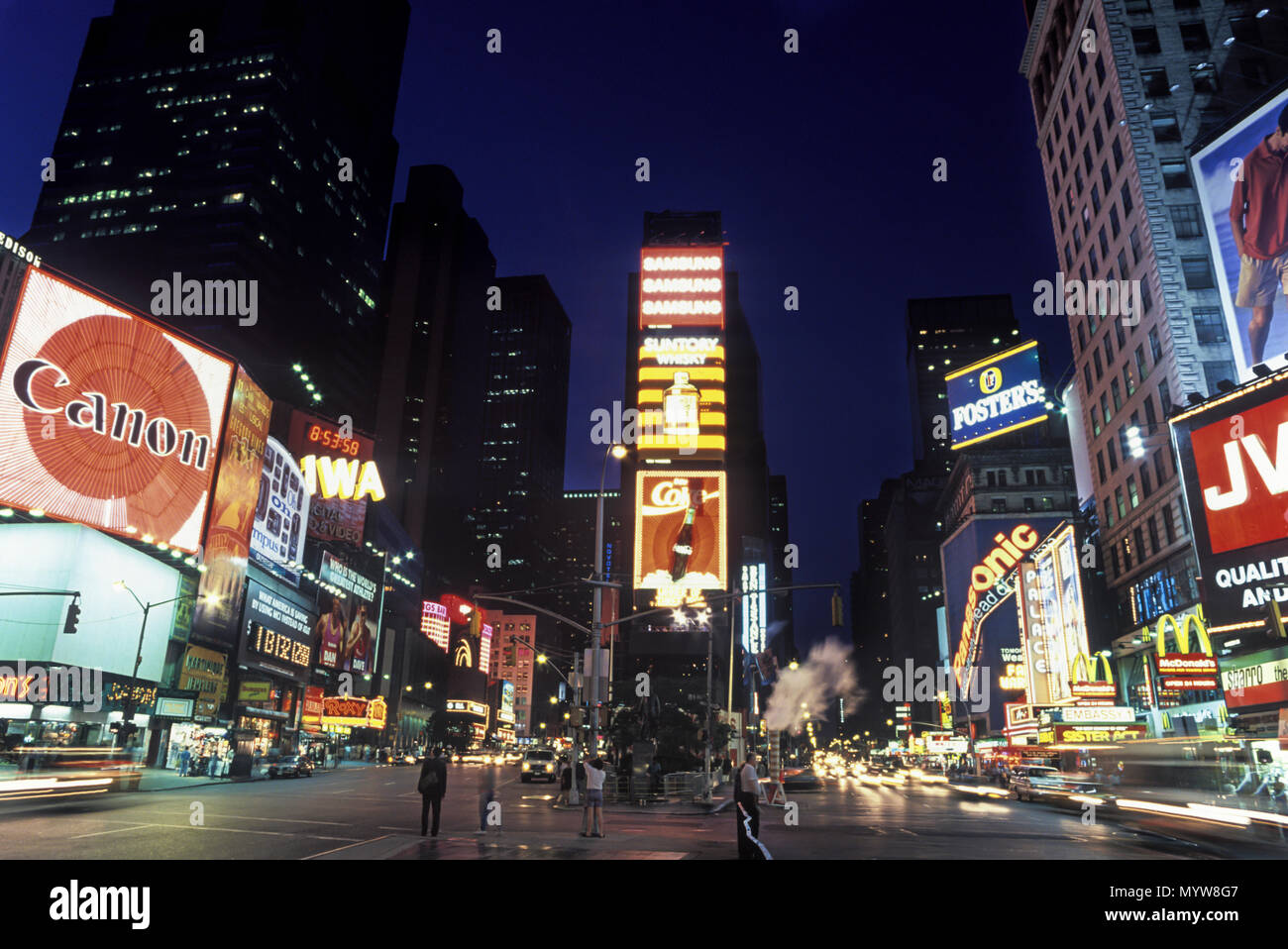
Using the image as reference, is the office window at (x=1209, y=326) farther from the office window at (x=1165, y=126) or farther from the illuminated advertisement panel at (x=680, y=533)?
the illuminated advertisement panel at (x=680, y=533)

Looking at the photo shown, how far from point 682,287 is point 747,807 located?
6444 centimetres

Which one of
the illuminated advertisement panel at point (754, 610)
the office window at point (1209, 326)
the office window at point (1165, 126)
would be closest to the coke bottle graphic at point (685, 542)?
the office window at point (1209, 326)

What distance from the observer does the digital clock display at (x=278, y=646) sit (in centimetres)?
6256

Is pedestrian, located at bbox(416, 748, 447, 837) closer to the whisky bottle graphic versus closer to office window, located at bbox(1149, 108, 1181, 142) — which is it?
the whisky bottle graphic

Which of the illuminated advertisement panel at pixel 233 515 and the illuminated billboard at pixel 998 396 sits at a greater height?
the illuminated billboard at pixel 998 396

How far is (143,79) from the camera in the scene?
484ft

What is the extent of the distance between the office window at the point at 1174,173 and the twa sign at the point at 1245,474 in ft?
114

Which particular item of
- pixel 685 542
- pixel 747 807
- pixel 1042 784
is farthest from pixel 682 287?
pixel 747 807

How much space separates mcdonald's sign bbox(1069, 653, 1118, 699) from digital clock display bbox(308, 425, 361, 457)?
6752cm

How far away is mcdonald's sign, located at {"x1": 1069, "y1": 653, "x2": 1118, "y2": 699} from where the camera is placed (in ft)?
154

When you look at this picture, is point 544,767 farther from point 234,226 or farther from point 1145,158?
point 234,226

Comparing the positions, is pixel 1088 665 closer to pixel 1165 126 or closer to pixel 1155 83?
pixel 1165 126
